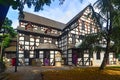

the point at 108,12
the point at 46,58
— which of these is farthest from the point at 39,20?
the point at 108,12

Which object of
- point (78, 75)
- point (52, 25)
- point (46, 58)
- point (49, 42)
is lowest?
point (78, 75)

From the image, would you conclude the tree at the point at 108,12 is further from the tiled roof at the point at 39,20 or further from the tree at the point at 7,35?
the tiled roof at the point at 39,20

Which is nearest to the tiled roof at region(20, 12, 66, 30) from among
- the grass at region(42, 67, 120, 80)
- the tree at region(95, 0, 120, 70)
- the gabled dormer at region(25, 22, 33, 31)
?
the gabled dormer at region(25, 22, 33, 31)

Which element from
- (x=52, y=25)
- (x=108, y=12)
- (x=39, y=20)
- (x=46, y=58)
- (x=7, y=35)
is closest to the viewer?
(x=108, y=12)

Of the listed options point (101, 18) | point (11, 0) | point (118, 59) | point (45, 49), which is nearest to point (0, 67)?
point (101, 18)

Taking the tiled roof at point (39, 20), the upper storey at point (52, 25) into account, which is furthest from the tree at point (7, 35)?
the tiled roof at point (39, 20)

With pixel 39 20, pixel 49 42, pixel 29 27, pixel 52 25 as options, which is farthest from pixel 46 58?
pixel 52 25

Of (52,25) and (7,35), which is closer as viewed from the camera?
(7,35)

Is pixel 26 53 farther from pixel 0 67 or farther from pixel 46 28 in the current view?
pixel 0 67

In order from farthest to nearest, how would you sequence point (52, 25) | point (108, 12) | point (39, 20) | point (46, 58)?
point (52, 25) → point (39, 20) → point (46, 58) → point (108, 12)

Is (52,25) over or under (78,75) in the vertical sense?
over

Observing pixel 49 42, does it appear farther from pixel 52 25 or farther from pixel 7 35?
pixel 7 35

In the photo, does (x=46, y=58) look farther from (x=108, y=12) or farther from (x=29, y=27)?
(x=108, y=12)

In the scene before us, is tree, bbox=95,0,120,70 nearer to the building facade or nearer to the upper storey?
the building facade
